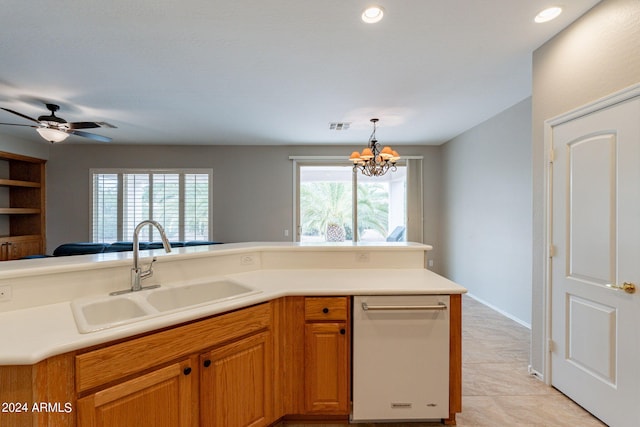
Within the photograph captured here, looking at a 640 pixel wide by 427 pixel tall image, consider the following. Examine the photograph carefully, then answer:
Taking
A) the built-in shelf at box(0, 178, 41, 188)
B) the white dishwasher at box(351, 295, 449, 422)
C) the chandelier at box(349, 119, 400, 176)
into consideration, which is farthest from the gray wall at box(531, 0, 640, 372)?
the built-in shelf at box(0, 178, 41, 188)

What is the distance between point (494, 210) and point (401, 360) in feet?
10.1

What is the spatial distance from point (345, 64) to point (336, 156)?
2.93 meters

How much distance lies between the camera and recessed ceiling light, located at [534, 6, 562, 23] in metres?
1.84

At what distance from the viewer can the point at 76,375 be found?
38.9 inches

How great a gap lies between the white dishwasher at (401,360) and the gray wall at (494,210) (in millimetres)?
2343

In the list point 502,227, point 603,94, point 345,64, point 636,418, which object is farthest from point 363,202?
point 636,418

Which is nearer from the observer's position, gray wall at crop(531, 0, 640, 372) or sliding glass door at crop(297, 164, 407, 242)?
gray wall at crop(531, 0, 640, 372)

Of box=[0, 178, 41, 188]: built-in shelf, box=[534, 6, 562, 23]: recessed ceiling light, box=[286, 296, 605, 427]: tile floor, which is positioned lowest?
box=[286, 296, 605, 427]: tile floor

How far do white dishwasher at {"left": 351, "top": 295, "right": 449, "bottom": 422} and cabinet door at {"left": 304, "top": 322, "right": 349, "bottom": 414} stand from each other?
0.25 feet

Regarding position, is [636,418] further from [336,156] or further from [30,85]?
[30,85]

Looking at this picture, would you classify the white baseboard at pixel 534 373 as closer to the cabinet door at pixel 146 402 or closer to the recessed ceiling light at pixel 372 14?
the cabinet door at pixel 146 402

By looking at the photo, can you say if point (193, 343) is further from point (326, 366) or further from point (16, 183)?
point (16, 183)

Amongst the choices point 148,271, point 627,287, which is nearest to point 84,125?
point 148,271

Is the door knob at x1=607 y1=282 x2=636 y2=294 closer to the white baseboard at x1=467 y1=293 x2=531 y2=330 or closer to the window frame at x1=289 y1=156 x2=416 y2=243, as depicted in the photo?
the white baseboard at x1=467 y1=293 x2=531 y2=330
